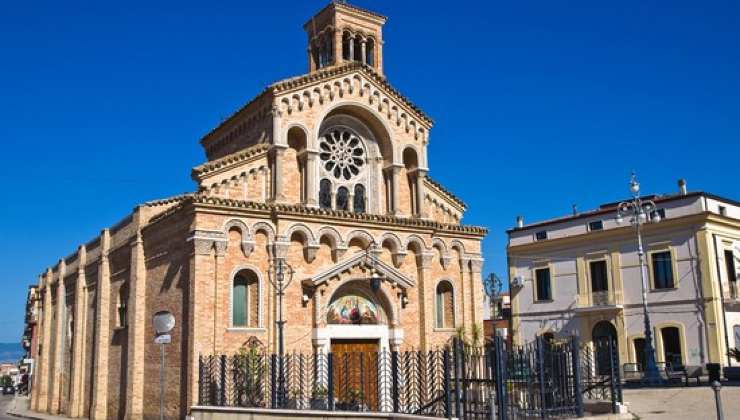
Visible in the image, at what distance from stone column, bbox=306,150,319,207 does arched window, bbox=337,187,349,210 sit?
1.55 m

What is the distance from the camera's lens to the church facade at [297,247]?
874 inches

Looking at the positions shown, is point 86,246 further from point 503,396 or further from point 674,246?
point 674,246

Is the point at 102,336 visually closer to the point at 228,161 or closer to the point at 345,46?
the point at 228,161

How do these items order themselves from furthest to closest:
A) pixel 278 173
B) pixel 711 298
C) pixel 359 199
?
pixel 711 298 → pixel 359 199 → pixel 278 173

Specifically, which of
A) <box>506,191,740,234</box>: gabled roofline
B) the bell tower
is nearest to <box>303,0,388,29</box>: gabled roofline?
the bell tower

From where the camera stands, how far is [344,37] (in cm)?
2883

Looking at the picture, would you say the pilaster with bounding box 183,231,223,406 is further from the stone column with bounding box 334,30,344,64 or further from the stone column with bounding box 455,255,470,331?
the stone column with bounding box 455,255,470,331

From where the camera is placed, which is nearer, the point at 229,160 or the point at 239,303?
the point at 239,303

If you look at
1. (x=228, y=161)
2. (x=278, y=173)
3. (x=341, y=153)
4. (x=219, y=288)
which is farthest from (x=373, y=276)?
(x=228, y=161)

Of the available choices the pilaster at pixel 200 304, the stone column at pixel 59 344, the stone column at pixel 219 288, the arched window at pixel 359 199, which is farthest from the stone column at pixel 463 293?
the stone column at pixel 59 344

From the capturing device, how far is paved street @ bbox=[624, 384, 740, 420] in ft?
54.5

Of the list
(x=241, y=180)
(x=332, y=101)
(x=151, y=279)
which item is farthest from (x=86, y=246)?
(x=332, y=101)

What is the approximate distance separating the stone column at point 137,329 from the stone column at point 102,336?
345 centimetres

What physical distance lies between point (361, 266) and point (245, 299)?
424 centimetres
